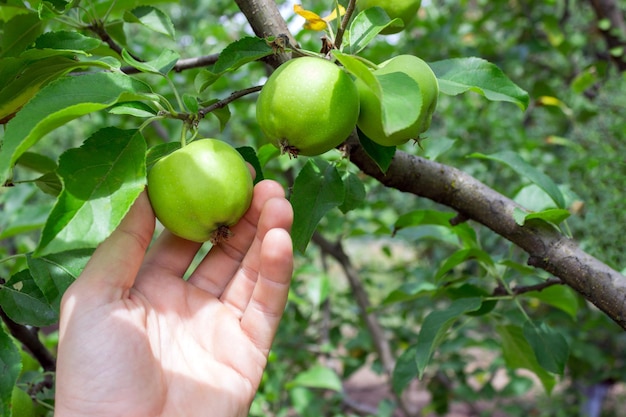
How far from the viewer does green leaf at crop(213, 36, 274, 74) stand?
0.85 metres

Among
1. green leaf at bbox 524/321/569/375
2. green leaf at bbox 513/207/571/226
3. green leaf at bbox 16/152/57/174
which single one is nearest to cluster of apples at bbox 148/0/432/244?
green leaf at bbox 513/207/571/226

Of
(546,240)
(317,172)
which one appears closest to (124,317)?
(317,172)

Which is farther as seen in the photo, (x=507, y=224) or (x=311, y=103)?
(x=507, y=224)

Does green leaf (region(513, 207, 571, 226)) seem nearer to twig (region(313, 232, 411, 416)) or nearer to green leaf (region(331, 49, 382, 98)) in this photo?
green leaf (region(331, 49, 382, 98))

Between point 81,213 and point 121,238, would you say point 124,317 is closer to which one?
point 121,238

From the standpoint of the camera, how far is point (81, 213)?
724 mm

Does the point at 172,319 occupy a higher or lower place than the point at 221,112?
lower

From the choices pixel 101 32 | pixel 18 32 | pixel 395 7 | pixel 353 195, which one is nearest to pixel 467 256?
pixel 353 195

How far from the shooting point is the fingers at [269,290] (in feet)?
3.10

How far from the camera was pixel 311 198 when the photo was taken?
1037 millimetres

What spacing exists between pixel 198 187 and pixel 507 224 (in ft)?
1.96

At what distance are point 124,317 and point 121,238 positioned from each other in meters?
0.13

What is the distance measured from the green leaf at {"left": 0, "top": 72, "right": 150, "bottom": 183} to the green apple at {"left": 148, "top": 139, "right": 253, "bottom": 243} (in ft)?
0.35

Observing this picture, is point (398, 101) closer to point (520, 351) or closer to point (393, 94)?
point (393, 94)
